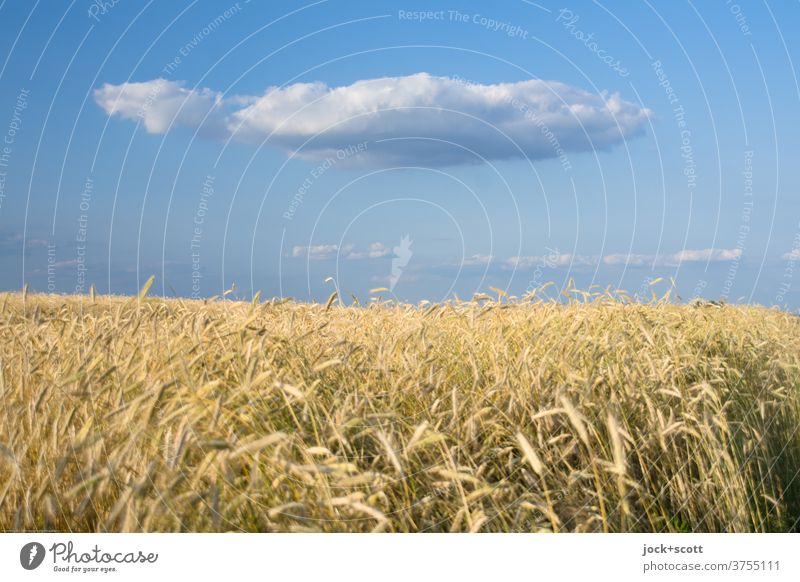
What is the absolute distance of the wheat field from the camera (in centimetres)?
273

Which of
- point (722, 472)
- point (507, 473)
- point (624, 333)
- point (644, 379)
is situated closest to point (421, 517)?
point (507, 473)

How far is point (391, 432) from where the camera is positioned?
9.64 ft

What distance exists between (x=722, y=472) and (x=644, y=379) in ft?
2.70

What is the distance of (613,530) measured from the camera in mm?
3223
